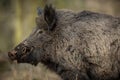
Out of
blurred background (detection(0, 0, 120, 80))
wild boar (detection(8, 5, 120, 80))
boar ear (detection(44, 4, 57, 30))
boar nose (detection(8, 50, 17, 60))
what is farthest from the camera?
blurred background (detection(0, 0, 120, 80))

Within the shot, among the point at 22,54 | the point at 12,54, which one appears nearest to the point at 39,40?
the point at 22,54

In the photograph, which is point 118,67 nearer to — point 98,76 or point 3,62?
point 98,76

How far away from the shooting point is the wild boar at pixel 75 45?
33.9 ft

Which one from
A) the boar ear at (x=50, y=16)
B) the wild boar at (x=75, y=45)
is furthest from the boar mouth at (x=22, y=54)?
the boar ear at (x=50, y=16)

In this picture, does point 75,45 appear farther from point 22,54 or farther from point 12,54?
point 12,54

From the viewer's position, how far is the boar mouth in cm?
1063

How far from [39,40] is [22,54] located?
1.51ft

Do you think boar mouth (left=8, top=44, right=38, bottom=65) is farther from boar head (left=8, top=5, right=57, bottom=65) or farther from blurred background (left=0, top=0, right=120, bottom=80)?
blurred background (left=0, top=0, right=120, bottom=80)

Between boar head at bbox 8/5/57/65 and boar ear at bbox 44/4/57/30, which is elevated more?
boar ear at bbox 44/4/57/30

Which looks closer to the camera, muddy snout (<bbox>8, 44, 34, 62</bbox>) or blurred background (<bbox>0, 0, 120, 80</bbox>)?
muddy snout (<bbox>8, 44, 34, 62</bbox>)

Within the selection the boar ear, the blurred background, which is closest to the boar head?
the boar ear

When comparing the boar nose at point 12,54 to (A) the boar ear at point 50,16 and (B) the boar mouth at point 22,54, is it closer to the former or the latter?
(B) the boar mouth at point 22,54

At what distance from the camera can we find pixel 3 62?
819 inches

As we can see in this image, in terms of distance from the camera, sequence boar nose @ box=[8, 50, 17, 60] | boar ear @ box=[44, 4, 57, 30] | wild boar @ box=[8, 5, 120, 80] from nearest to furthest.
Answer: wild boar @ box=[8, 5, 120, 80]
boar nose @ box=[8, 50, 17, 60]
boar ear @ box=[44, 4, 57, 30]
